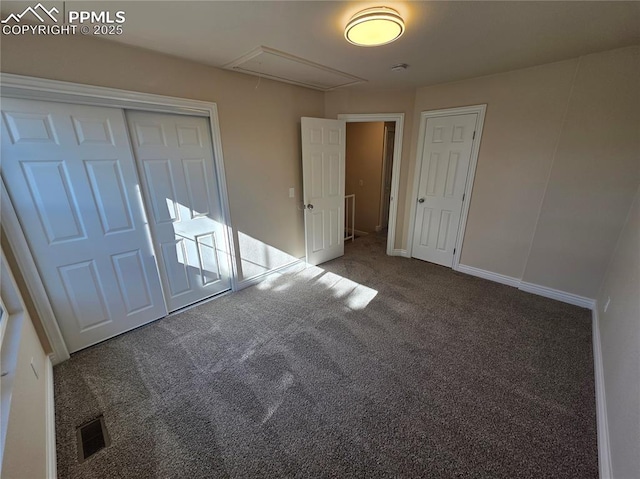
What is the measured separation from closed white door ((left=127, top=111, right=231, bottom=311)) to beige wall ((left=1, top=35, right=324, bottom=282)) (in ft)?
0.70

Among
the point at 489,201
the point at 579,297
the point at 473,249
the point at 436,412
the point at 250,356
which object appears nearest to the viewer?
the point at 436,412

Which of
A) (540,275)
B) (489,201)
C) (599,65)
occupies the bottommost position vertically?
(540,275)

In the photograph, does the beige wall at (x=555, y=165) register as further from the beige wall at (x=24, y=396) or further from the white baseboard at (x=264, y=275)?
the beige wall at (x=24, y=396)

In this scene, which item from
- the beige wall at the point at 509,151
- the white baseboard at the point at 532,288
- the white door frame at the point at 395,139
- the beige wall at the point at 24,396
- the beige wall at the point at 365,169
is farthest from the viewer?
the beige wall at the point at 365,169

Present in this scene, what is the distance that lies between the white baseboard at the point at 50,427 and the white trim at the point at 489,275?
4.02 meters

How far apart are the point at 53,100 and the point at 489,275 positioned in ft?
14.7

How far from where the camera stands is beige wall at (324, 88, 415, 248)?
3436mm

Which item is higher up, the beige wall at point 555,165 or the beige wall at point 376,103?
the beige wall at point 376,103

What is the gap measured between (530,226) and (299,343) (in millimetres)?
2798

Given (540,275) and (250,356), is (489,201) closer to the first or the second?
(540,275)

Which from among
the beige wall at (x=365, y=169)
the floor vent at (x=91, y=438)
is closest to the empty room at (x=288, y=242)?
the floor vent at (x=91, y=438)

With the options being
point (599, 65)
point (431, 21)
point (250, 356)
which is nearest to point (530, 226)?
point (599, 65)

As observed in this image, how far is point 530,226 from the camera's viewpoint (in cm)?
287

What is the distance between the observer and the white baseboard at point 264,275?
3.14 meters
